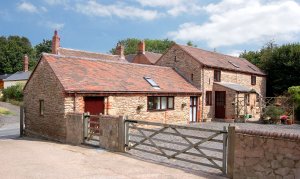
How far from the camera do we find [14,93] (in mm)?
45812

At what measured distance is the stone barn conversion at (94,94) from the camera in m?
17.2

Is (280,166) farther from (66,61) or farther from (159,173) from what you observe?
(66,61)

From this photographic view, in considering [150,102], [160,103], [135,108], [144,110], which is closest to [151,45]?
[160,103]

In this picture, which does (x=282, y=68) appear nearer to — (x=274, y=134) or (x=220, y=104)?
(x=220, y=104)

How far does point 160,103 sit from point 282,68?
2129cm

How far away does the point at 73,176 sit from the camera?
350 inches

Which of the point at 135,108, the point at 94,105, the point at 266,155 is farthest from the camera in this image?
the point at 135,108

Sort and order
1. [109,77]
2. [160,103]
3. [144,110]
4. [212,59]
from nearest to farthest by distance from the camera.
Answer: [109,77] → [144,110] → [160,103] → [212,59]

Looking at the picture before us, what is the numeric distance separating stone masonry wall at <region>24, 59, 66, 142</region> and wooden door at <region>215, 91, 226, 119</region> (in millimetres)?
16484

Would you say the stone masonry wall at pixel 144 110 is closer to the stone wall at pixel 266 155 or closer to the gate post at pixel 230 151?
the gate post at pixel 230 151

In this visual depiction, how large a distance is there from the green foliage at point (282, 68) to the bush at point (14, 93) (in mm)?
33684

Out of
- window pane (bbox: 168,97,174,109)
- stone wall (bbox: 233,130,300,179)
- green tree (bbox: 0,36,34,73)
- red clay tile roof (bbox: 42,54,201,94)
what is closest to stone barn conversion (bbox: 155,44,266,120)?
red clay tile roof (bbox: 42,54,201,94)

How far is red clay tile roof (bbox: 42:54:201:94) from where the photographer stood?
1803 cm

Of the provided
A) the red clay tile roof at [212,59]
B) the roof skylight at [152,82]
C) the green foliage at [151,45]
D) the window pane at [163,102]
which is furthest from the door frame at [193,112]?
the green foliage at [151,45]
